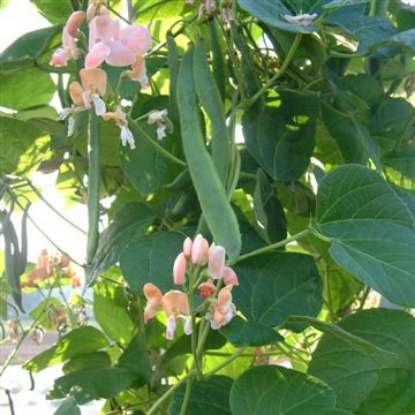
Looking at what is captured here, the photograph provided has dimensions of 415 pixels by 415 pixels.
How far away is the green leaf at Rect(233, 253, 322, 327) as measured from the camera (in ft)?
2.10

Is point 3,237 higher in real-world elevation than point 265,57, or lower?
lower

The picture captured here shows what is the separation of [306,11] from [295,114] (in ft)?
0.38

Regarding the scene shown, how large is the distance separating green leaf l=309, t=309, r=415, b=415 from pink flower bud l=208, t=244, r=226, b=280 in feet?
0.69

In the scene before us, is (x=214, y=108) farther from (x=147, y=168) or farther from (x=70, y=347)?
(x=70, y=347)

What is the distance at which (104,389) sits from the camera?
75cm

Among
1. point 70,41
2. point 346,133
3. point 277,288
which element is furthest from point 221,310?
point 346,133

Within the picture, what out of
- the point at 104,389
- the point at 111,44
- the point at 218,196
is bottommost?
the point at 104,389

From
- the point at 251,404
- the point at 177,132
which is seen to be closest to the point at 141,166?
the point at 177,132

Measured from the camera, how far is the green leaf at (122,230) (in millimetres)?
736

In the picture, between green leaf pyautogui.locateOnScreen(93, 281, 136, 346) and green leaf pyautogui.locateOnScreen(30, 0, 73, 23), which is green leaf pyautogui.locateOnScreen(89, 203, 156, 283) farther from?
green leaf pyautogui.locateOnScreen(30, 0, 73, 23)

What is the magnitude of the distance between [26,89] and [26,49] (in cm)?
11

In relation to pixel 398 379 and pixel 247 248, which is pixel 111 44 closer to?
pixel 247 248

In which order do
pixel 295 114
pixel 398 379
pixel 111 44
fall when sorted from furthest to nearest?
pixel 295 114
pixel 398 379
pixel 111 44

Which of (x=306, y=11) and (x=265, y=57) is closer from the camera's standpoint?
(x=306, y=11)
